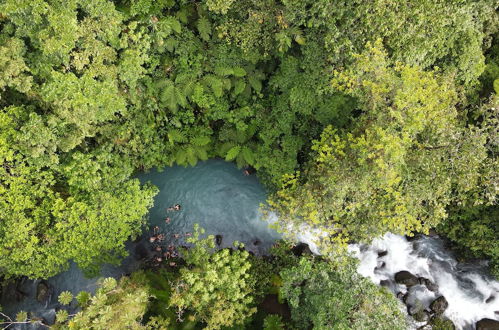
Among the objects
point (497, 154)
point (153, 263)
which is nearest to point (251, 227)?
point (153, 263)

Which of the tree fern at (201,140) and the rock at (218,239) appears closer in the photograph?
the tree fern at (201,140)

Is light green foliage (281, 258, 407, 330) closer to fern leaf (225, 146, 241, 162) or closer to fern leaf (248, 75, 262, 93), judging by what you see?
fern leaf (225, 146, 241, 162)

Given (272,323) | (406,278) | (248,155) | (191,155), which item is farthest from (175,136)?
(406,278)

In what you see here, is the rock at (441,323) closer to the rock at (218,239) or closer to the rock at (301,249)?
the rock at (301,249)

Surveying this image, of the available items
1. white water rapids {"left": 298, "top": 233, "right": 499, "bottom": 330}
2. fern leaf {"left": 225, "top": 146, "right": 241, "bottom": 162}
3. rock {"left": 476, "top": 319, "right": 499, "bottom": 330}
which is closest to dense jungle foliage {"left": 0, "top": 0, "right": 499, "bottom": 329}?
fern leaf {"left": 225, "top": 146, "right": 241, "bottom": 162}

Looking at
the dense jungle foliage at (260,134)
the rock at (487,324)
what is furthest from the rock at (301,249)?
the rock at (487,324)

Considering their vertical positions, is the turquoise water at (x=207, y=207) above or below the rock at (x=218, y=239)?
above

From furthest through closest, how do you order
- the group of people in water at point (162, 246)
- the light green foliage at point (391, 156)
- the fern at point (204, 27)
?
the group of people in water at point (162, 246)
the fern at point (204, 27)
the light green foliage at point (391, 156)
